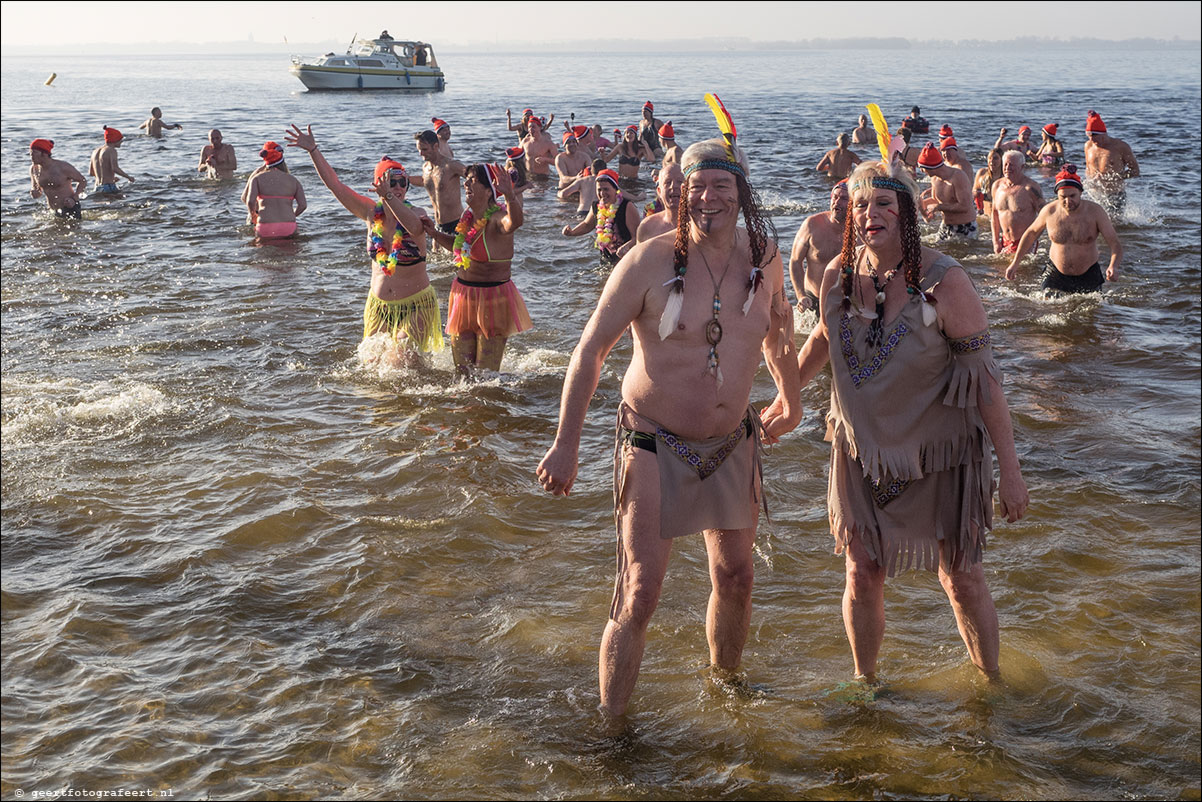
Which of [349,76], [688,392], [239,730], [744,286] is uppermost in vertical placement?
[349,76]

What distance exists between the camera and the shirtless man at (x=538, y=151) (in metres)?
22.5

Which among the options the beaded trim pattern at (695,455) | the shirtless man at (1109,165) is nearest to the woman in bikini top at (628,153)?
the shirtless man at (1109,165)

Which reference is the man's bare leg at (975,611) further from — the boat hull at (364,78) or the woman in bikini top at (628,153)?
the boat hull at (364,78)

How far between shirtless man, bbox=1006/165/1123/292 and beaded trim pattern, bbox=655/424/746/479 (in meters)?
7.81

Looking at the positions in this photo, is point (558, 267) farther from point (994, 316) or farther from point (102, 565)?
point (102, 565)

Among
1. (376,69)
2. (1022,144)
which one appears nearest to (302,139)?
(1022,144)

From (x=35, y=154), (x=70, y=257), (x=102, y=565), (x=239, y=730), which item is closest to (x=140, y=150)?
(x=35, y=154)

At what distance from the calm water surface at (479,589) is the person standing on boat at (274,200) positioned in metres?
3.79

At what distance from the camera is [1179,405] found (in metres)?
8.52

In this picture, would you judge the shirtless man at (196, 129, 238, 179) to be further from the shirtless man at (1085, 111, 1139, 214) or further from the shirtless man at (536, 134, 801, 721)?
the shirtless man at (536, 134, 801, 721)

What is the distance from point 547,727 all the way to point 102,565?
A: 2.98 meters

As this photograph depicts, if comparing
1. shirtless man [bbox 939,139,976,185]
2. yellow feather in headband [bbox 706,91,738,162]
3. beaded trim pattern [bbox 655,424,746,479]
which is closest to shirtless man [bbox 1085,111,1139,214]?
shirtless man [bbox 939,139,976,185]

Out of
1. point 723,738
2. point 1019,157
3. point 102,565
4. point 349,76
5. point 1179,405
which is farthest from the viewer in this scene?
point 349,76

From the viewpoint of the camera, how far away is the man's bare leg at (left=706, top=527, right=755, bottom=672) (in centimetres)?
415
